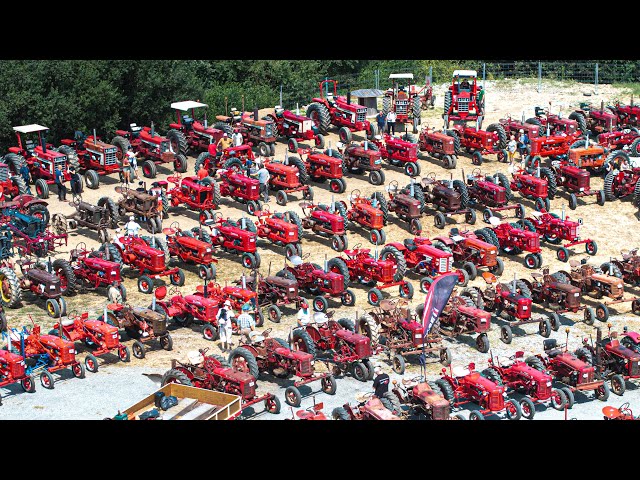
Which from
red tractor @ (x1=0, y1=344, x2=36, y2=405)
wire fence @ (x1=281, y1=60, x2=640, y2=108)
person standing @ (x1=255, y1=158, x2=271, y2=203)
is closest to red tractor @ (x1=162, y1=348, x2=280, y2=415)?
red tractor @ (x1=0, y1=344, x2=36, y2=405)

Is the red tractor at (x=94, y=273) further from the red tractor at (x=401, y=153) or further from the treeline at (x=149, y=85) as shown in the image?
the treeline at (x=149, y=85)

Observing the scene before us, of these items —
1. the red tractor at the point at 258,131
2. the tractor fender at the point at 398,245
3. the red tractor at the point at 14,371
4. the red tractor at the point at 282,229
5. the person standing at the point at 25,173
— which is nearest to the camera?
the red tractor at the point at 14,371

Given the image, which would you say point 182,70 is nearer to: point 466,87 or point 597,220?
point 466,87

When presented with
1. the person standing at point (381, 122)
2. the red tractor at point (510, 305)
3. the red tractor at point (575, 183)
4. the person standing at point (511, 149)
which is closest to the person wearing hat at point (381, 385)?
the red tractor at point (510, 305)

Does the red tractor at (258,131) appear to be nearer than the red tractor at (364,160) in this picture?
No

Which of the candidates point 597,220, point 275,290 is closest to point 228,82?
point 597,220

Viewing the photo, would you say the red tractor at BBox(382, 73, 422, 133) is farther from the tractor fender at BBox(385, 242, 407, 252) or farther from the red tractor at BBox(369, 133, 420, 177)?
the tractor fender at BBox(385, 242, 407, 252)
